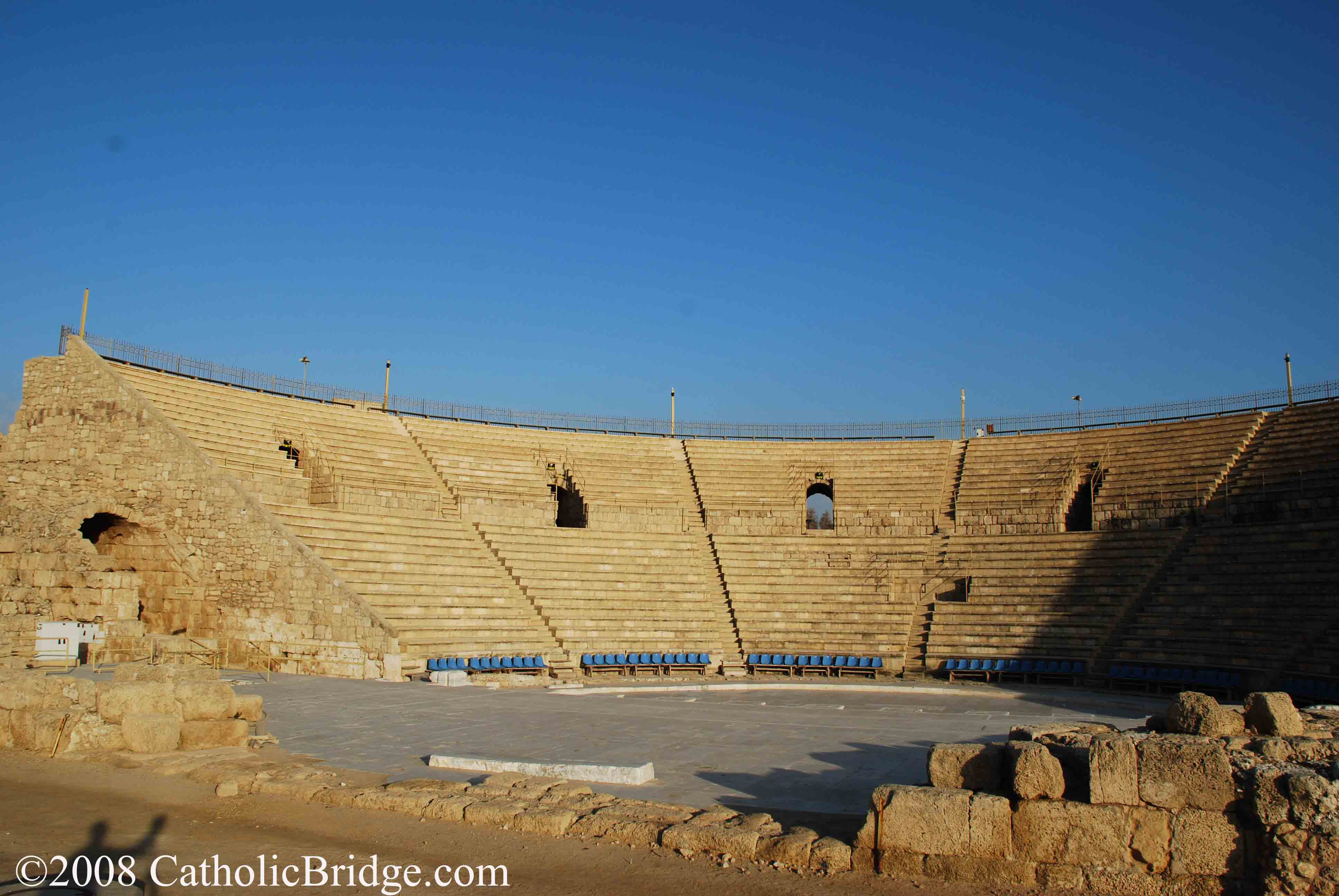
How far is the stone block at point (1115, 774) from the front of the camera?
581cm

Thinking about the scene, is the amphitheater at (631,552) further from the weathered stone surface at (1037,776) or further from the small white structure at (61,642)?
the weathered stone surface at (1037,776)

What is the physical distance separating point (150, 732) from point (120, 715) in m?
0.54

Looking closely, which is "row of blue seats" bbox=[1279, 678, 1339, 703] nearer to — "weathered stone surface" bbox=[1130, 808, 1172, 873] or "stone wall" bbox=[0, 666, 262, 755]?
"weathered stone surface" bbox=[1130, 808, 1172, 873]

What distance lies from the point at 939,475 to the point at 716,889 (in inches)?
990

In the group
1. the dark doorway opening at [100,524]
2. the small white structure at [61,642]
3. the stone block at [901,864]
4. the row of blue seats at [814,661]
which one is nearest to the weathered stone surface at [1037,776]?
the stone block at [901,864]

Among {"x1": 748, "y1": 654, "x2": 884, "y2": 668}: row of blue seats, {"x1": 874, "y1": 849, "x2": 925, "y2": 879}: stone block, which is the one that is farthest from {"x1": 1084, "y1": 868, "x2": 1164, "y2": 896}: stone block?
{"x1": 748, "y1": 654, "x2": 884, "y2": 668}: row of blue seats

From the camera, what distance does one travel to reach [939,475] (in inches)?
1161

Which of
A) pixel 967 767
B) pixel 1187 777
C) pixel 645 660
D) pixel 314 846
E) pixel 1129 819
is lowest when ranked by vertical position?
pixel 314 846

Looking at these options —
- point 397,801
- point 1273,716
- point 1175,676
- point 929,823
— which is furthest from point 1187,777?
point 1175,676

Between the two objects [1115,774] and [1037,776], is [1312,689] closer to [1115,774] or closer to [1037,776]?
[1115,774]

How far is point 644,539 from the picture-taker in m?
26.5

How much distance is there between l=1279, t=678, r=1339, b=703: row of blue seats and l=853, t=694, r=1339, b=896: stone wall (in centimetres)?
1251

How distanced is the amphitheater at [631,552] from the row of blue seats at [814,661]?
0.24 ft

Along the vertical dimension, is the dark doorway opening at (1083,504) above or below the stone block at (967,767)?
above
